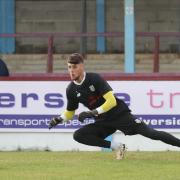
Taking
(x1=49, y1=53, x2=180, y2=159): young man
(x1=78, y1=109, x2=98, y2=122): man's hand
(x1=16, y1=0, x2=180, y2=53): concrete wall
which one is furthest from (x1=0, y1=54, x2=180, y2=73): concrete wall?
(x1=78, y1=109, x2=98, y2=122): man's hand

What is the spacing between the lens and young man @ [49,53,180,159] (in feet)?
34.8

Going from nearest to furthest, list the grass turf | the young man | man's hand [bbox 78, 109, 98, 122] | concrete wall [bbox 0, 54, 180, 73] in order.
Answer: the grass turf < man's hand [bbox 78, 109, 98, 122] < the young man < concrete wall [bbox 0, 54, 180, 73]

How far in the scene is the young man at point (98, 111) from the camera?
417 inches

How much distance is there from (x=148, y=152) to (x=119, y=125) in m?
2.25

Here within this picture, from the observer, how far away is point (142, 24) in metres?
23.8

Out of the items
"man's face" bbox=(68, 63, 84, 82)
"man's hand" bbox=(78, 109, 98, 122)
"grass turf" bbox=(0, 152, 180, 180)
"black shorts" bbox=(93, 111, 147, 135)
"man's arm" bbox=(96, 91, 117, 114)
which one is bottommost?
"grass turf" bbox=(0, 152, 180, 180)

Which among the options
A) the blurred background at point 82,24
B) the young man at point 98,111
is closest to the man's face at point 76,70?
the young man at point 98,111

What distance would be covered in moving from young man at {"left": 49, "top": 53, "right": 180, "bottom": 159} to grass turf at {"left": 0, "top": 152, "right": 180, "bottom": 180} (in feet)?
1.21

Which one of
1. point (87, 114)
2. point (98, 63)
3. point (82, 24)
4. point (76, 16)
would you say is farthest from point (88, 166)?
point (76, 16)

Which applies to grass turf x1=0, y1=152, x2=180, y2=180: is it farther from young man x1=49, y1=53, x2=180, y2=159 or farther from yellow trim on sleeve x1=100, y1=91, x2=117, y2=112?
yellow trim on sleeve x1=100, y1=91, x2=117, y2=112

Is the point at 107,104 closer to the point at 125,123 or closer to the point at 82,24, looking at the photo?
the point at 125,123

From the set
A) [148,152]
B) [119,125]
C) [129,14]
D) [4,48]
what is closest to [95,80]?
[119,125]

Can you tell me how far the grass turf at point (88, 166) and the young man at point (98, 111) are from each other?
368 mm

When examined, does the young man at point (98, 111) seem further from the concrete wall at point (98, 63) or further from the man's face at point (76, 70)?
the concrete wall at point (98, 63)
